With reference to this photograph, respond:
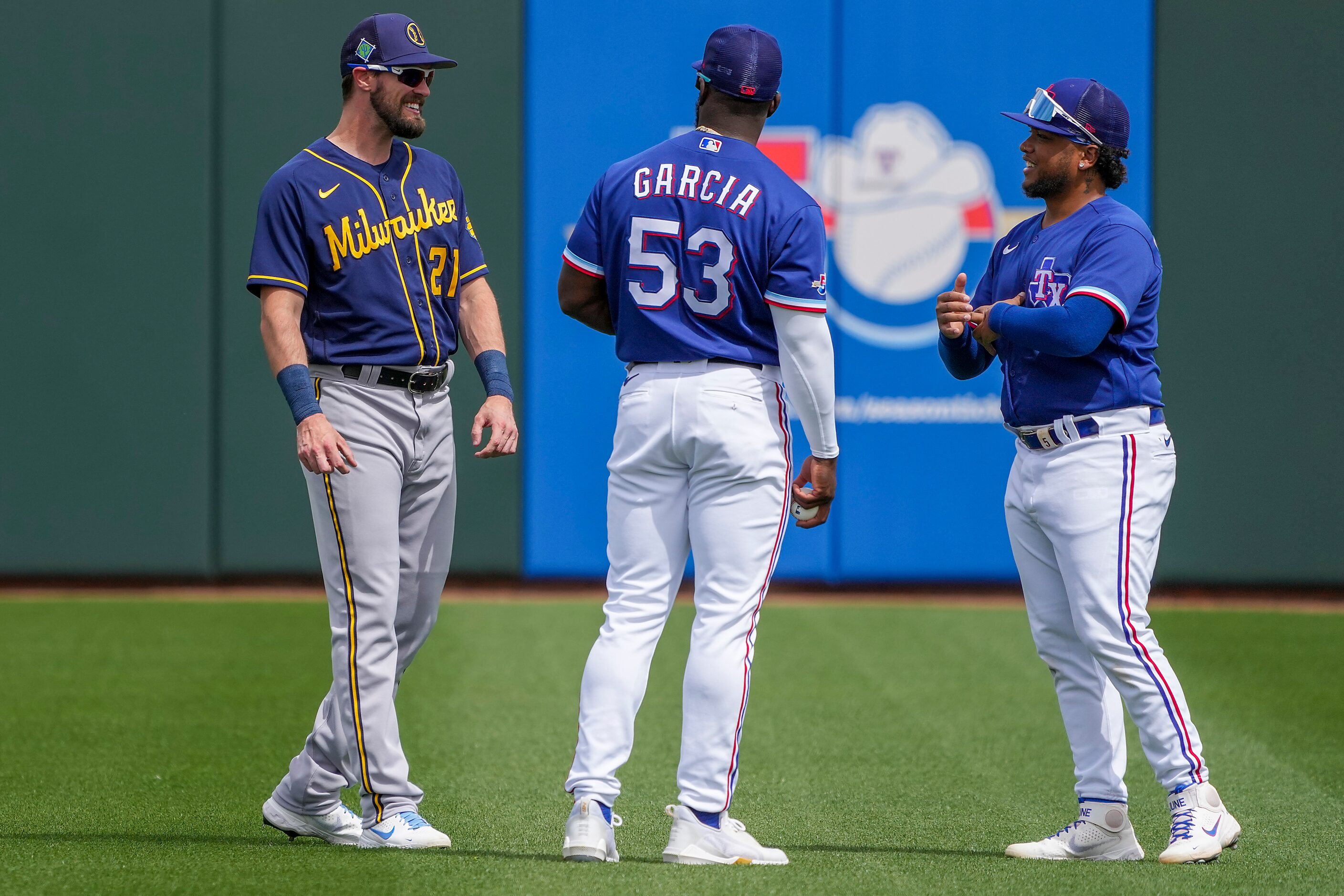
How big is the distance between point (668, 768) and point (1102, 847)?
151 cm

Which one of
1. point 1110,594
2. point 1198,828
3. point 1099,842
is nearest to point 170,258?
point 1110,594

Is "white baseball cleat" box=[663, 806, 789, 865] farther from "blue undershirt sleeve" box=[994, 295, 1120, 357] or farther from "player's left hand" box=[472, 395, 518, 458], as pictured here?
"blue undershirt sleeve" box=[994, 295, 1120, 357]

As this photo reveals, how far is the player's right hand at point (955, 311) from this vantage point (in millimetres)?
3676

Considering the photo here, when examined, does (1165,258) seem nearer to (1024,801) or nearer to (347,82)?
(1024,801)

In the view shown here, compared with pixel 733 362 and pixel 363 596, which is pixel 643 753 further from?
pixel 733 362

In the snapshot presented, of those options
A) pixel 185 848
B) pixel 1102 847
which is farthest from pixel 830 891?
pixel 185 848

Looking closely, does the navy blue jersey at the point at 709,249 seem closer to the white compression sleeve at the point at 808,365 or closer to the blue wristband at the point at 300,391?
the white compression sleeve at the point at 808,365

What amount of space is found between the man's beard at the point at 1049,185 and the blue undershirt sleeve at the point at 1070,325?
1.24 feet

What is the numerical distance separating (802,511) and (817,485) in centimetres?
12

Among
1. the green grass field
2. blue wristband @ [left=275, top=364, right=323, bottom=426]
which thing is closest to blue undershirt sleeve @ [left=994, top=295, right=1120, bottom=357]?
the green grass field

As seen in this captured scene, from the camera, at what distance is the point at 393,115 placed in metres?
3.58

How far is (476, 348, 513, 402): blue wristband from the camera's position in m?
3.68

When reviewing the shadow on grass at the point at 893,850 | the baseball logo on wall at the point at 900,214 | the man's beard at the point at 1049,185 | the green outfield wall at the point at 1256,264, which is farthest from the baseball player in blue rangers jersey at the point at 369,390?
the green outfield wall at the point at 1256,264

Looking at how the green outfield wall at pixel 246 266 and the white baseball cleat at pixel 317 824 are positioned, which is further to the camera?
the green outfield wall at pixel 246 266
